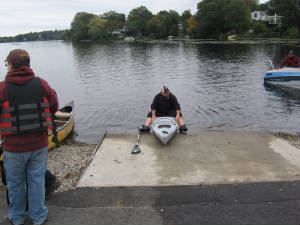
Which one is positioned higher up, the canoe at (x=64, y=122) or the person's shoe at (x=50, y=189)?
the person's shoe at (x=50, y=189)

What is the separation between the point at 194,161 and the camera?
317 inches

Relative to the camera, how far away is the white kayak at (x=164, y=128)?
9555mm

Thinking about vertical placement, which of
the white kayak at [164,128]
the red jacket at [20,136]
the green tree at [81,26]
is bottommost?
the white kayak at [164,128]

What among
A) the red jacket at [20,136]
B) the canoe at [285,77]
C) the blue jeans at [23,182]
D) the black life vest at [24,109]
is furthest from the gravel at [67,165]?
the canoe at [285,77]

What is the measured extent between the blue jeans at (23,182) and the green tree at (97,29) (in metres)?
158

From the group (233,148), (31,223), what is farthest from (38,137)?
(233,148)

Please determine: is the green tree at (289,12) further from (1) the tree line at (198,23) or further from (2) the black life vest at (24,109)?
(2) the black life vest at (24,109)

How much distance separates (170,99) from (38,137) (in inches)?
313

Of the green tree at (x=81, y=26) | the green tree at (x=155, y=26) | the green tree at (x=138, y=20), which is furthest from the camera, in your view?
the green tree at (x=81, y=26)

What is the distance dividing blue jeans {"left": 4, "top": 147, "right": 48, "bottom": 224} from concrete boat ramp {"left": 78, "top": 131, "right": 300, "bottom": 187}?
1.85 metres

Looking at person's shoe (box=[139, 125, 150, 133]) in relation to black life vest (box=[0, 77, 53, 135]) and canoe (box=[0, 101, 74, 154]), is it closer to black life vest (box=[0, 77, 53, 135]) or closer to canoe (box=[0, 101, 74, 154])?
canoe (box=[0, 101, 74, 154])

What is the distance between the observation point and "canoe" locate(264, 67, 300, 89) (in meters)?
23.5

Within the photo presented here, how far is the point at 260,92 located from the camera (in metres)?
23.7

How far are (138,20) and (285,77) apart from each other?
148622mm
